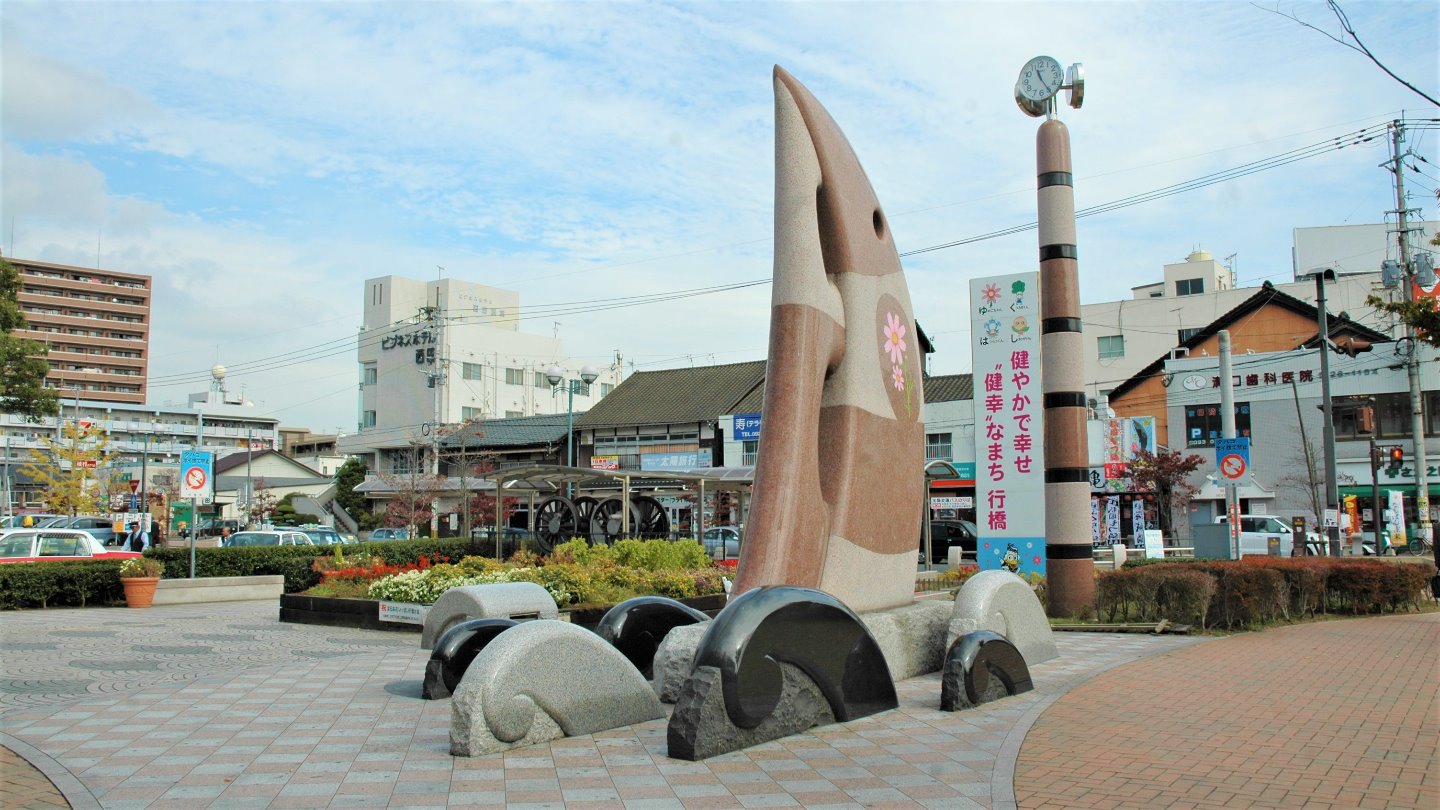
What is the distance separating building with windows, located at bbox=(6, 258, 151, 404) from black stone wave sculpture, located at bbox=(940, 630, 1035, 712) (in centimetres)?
10696

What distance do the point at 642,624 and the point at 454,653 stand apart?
1.72m

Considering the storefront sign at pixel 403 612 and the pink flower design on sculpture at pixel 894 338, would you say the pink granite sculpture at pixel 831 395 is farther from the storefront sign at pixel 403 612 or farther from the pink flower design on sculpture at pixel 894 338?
the storefront sign at pixel 403 612

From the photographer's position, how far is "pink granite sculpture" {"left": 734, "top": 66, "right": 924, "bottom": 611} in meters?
9.24

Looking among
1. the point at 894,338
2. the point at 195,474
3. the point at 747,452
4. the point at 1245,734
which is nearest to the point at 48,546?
the point at 195,474

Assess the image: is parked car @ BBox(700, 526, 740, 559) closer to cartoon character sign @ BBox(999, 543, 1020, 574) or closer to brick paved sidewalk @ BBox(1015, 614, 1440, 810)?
cartoon character sign @ BBox(999, 543, 1020, 574)

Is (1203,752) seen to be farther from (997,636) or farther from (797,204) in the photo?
(797,204)

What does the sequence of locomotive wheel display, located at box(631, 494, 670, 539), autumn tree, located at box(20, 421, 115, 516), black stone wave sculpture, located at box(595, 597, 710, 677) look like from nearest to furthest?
black stone wave sculpture, located at box(595, 597, 710, 677) < locomotive wheel display, located at box(631, 494, 670, 539) < autumn tree, located at box(20, 421, 115, 516)

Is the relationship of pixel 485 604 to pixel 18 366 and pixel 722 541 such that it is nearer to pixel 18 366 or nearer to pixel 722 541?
pixel 722 541

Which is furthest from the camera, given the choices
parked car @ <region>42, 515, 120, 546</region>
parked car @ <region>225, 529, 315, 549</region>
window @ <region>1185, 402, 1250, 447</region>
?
window @ <region>1185, 402, 1250, 447</region>

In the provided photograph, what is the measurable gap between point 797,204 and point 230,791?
639 cm

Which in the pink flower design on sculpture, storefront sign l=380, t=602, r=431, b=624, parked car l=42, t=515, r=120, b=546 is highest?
the pink flower design on sculpture

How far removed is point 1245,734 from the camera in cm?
778

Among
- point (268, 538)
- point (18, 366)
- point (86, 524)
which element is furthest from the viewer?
point (86, 524)

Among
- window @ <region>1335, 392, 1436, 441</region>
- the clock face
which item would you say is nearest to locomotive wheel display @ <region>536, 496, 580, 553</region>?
the clock face
